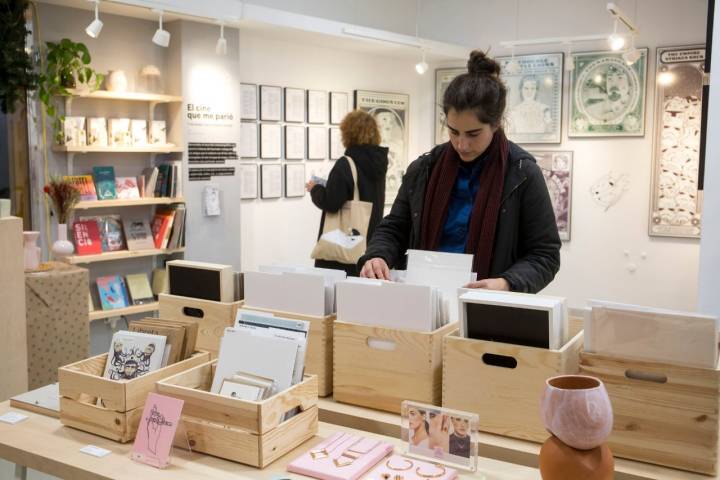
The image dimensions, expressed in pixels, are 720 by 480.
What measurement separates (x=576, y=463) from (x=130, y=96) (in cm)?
452

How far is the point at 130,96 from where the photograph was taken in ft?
16.8

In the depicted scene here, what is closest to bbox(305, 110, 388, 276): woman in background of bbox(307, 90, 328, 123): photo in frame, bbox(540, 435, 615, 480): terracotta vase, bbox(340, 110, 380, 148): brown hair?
bbox(340, 110, 380, 148): brown hair

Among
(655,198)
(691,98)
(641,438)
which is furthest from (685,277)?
(641,438)

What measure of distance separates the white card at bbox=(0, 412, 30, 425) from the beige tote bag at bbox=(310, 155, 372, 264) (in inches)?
125

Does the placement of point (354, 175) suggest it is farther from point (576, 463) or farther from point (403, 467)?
point (576, 463)

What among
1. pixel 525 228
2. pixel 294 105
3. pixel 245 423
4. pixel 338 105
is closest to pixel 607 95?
pixel 338 105

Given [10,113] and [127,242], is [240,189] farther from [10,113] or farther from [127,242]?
[10,113]

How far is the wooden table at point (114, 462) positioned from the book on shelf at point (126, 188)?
362 centimetres

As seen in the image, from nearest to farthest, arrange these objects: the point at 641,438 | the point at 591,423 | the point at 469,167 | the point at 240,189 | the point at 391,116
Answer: the point at 591,423
the point at 641,438
the point at 469,167
the point at 240,189
the point at 391,116

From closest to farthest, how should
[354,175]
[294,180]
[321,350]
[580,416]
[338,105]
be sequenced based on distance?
1. [580,416]
2. [321,350]
3. [354,175]
4. [294,180]
5. [338,105]

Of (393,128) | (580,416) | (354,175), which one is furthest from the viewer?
(393,128)

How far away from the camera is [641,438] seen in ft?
5.09

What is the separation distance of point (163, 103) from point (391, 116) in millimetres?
2882

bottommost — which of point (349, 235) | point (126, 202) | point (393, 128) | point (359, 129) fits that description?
point (349, 235)
